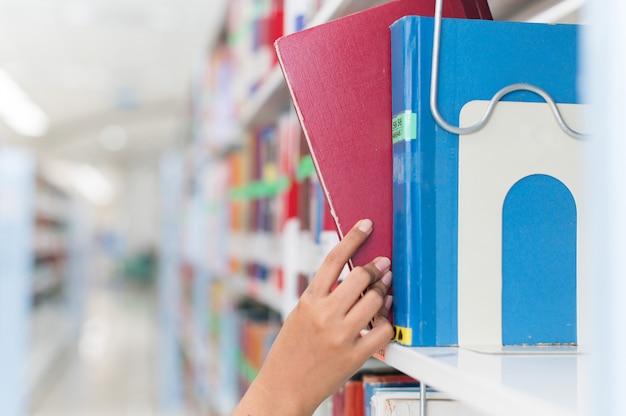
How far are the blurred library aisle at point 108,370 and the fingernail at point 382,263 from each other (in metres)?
5.12

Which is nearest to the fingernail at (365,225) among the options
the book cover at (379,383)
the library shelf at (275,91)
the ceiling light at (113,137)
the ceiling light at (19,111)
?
the book cover at (379,383)

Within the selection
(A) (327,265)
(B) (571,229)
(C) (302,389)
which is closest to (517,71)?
(B) (571,229)

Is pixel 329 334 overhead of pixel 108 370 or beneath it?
overhead

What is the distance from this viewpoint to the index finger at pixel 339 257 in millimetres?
742

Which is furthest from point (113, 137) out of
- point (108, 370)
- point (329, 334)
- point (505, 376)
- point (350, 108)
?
point (505, 376)

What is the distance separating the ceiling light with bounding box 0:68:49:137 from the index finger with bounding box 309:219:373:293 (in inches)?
347

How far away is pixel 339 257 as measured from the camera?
2.46 ft

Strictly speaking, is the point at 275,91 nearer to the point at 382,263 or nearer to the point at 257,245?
the point at 257,245

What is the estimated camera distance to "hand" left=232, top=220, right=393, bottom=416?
0.72 metres

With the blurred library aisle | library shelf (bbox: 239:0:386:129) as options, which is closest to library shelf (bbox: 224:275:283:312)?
library shelf (bbox: 239:0:386:129)

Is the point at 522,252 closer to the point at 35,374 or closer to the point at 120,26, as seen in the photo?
the point at 35,374

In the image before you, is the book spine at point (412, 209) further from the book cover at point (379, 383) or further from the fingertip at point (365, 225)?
the book cover at point (379, 383)

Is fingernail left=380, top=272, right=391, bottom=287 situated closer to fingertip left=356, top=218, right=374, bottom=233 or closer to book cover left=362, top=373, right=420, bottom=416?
fingertip left=356, top=218, right=374, bottom=233

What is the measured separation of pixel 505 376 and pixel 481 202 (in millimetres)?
229
